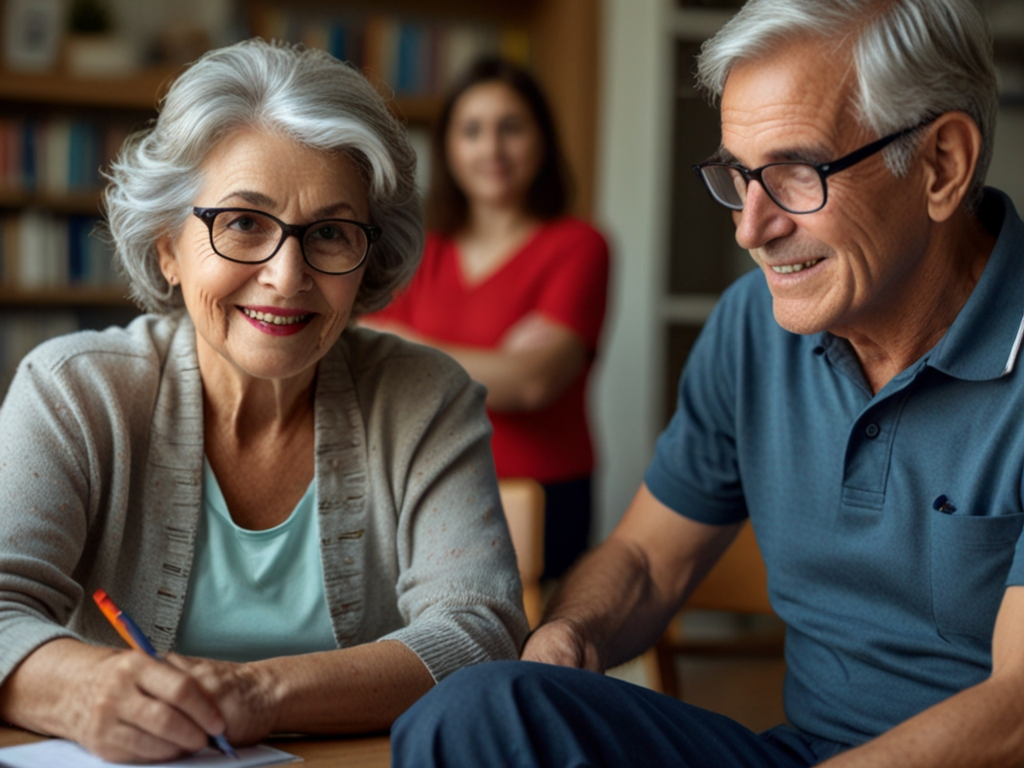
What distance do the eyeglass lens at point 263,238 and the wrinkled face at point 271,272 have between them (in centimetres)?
1

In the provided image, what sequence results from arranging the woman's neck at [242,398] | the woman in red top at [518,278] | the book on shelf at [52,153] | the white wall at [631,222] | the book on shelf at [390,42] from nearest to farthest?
1. the woman's neck at [242,398]
2. the woman in red top at [518,278]
3. the white wall at [631,222]
4. the book on shelf at [52,153]
5. the book on shelf at [390,42]

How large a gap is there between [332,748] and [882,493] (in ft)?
2.28

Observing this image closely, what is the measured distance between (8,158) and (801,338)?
350 cm

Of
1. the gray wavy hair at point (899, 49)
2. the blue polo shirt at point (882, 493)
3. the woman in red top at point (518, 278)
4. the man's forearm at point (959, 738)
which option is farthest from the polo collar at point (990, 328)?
the woman in red top at point (518, 278)

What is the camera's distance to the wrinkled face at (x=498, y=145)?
2857 mm

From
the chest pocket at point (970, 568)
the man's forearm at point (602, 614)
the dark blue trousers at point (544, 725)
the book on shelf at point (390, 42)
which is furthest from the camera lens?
the book on shelf at point (390, 42)

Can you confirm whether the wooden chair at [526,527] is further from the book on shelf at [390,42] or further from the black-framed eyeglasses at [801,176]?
the book on shelf at [390,42]

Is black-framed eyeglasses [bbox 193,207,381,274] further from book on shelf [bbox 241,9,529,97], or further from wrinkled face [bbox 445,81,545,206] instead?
book on shelf [bbox 241,9,529,97]

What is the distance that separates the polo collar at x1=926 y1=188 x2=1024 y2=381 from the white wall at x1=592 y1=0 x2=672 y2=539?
2557mm

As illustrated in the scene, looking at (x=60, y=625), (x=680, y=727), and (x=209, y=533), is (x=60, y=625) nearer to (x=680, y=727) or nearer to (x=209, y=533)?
(x=209, y=533)

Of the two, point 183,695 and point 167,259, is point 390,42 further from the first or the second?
point 183,695

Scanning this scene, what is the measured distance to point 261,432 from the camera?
4.76 ft

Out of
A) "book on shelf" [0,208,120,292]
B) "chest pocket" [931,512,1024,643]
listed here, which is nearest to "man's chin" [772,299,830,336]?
"chest pocket" [931,512,1024,643]

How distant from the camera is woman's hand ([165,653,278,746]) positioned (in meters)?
1.03
